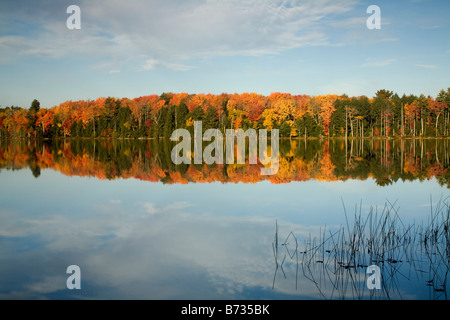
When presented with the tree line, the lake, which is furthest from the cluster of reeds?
the tree line

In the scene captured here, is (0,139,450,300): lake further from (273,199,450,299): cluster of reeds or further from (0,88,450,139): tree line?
(0,88,450,139): tree line

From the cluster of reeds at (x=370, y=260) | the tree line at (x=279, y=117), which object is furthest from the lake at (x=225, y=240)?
the tree line at (x=279, y=117)

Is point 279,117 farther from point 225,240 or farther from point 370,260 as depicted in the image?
point 370,260

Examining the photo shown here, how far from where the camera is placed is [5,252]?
24.3ft

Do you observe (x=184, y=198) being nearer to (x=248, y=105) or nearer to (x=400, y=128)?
(x=248, y=105)

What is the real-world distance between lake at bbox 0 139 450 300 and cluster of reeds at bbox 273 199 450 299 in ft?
0.08

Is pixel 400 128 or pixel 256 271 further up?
pixel 400 128

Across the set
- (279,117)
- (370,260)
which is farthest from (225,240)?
(279,117)

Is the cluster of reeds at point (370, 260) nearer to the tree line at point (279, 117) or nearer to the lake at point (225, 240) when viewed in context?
the lake at point (225, 240)

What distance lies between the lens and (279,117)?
78.1 m

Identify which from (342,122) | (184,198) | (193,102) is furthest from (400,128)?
(184,198)

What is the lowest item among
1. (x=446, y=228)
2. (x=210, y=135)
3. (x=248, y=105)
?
(x=446, y=228)

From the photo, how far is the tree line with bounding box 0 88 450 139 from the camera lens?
7606cm
